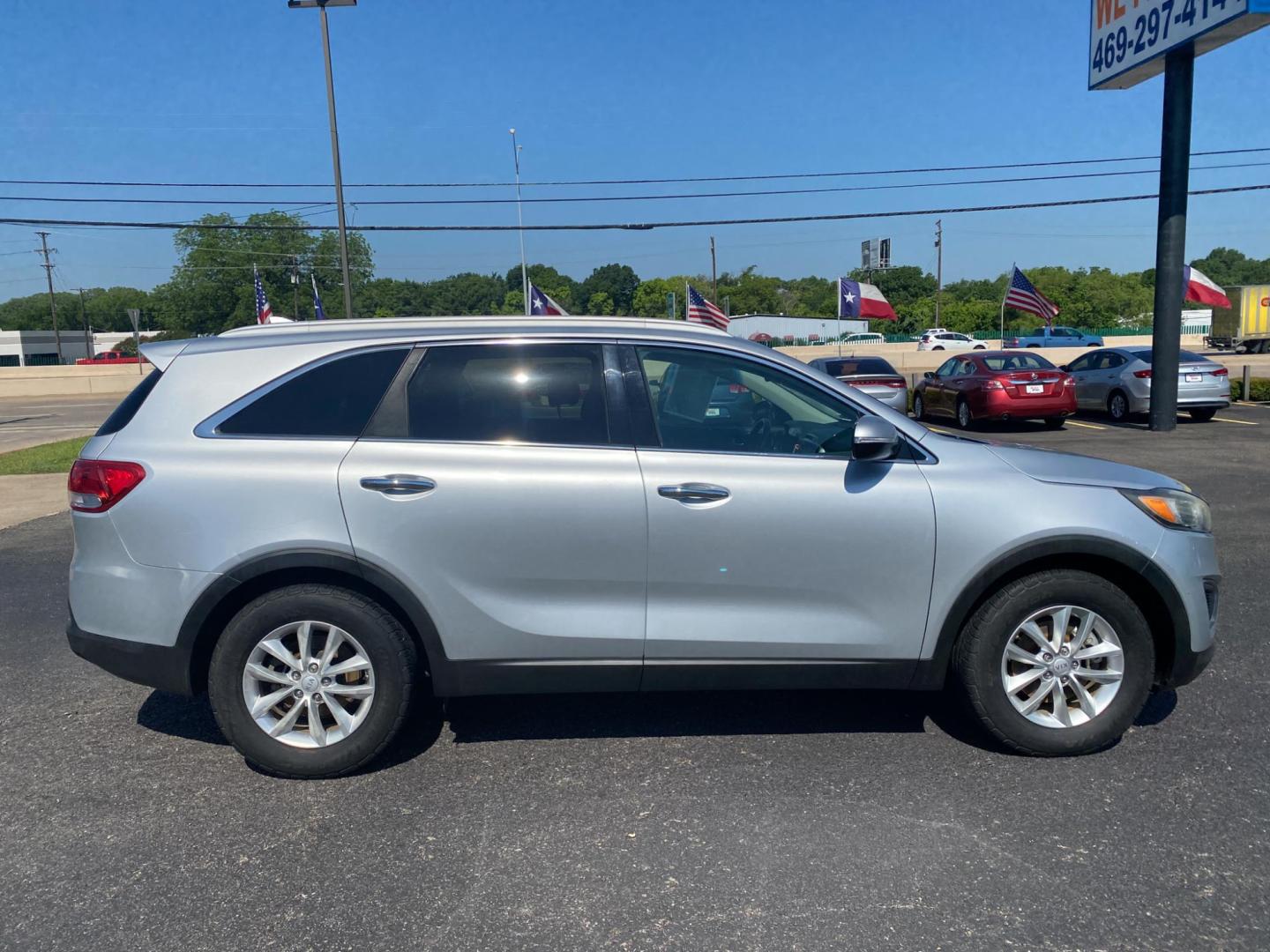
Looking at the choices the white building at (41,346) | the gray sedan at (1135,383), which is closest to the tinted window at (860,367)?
the gray sedan at (1135,383)

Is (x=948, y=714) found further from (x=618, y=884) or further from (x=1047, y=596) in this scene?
(x=618, y=884)

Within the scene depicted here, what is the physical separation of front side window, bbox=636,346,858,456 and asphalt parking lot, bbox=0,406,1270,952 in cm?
132

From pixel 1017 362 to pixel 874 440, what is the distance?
16112 millimetres

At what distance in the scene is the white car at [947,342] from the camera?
48.6 metres

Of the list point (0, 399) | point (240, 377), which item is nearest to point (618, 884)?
point (240, 377)

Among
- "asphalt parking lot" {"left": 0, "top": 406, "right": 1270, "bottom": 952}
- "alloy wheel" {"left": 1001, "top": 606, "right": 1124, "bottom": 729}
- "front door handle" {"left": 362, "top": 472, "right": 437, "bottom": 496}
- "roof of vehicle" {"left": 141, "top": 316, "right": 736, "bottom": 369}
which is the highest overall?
"roof of vehicle" {"left": 141, "top": 316, "right": 736, "bottom": 369}

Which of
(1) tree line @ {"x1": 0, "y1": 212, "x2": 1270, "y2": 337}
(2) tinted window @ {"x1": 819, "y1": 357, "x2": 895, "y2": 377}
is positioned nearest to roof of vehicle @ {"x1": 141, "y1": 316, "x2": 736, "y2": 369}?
(2) tinted window @ {"x1": 819, "y1": 357, "x2": 895, "y2": 377}

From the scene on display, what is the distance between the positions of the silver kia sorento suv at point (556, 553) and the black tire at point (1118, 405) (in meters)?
16.4

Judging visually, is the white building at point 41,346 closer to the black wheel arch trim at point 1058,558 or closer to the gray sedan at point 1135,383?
the gray sedan at point 1135,383

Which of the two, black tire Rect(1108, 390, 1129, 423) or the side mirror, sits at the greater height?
the side mirror

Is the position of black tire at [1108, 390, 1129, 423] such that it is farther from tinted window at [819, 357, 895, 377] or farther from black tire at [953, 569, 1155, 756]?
black tire at [953, 569, 1155, 756]

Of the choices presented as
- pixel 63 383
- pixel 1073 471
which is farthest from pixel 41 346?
pixel 1073 471

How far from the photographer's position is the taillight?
12.4ft

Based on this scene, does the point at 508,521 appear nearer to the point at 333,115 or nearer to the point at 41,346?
the point at 333,115
